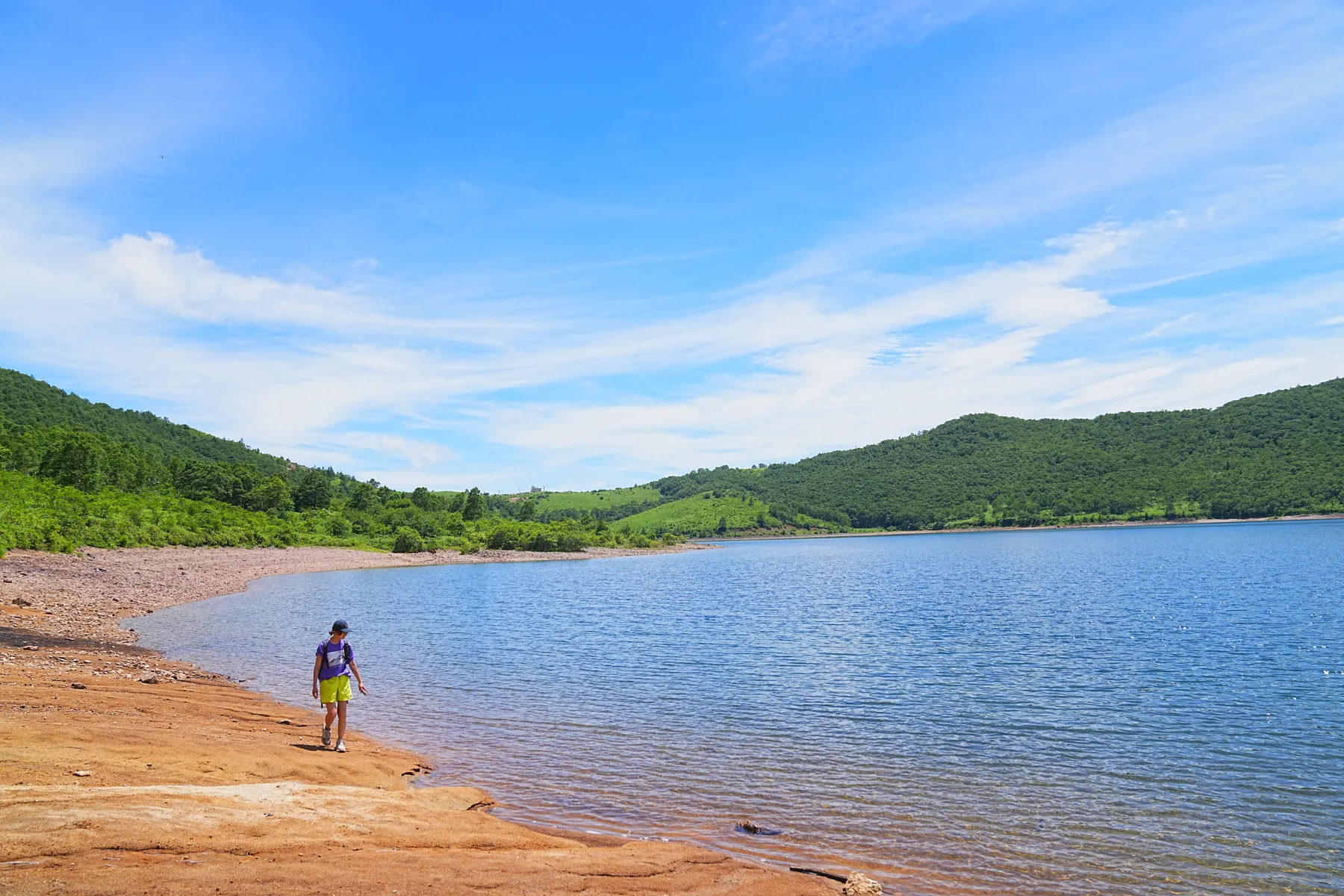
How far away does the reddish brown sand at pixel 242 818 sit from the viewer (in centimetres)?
831

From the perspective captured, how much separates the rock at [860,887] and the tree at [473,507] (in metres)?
160

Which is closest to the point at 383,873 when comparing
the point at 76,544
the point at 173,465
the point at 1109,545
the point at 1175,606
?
the point at 1175,606

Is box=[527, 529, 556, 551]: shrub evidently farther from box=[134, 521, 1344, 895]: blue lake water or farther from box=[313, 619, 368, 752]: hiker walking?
box=[313, 619, 368, 752]: hiker walking

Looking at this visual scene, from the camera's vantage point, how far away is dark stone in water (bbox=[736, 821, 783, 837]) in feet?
43.4

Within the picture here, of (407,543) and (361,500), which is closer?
(407,543)

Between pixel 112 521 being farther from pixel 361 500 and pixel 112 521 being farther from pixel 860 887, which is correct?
pixel 860 887

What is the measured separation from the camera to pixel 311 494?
457 feet

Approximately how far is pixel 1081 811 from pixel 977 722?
6703mm

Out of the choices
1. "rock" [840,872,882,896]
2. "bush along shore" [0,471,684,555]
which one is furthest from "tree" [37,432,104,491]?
"rock" [840,872,882,896]

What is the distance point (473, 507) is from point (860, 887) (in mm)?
162818

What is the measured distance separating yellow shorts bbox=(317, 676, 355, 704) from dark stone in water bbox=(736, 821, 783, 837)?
9.43 meters

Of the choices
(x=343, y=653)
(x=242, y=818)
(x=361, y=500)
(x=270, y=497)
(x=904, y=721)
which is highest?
(x=270, y=497)

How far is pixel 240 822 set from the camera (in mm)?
10117

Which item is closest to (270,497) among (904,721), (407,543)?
(407,543)
